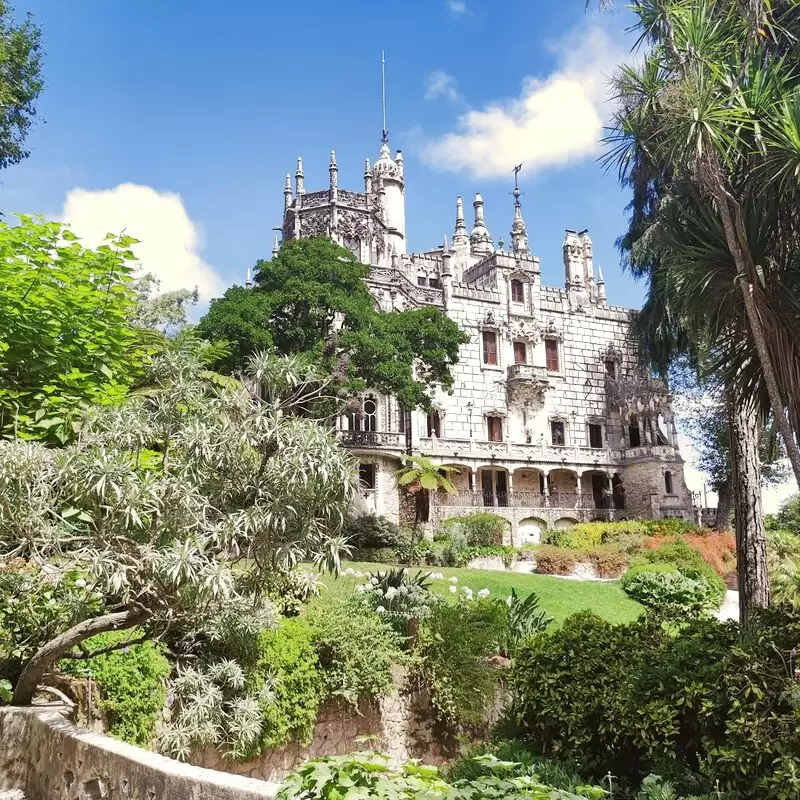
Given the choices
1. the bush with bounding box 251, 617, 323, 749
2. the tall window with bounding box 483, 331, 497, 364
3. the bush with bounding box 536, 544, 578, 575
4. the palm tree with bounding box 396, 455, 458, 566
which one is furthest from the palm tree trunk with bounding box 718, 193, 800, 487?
the tall window with bounding box 483, 331, 497, 364

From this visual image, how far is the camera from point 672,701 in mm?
6977

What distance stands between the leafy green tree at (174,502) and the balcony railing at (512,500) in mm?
27782

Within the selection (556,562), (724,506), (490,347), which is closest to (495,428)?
(490,347)

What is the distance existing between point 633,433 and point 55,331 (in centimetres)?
3708

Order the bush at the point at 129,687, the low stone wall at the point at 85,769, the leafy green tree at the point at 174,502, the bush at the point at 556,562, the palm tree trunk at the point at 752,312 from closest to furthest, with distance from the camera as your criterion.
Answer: the low stone wall at the point at 85,769
the leafy green tree at the point at 174,502
the palm tree trunk at the point at 752,312
the bush at the point at 129,687
the bush at the point at 556,562

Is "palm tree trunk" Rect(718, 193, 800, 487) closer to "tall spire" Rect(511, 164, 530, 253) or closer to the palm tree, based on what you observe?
the palm tree

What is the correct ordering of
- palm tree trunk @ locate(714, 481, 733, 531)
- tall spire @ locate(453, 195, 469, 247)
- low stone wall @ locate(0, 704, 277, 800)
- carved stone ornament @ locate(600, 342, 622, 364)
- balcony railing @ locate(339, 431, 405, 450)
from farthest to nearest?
tall spire @ locate(453, 195, 469, 247) → carved stone ornament @ locate(600, 342, 622, 364) → palm tree trunk @ locate(714, 481, 733, 531) → balcony railing @ locate(339, 431, 405, 450) → low stone wall @ locate(0, 704, 277, 800)

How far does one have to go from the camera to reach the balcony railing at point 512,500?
36406 millimetres

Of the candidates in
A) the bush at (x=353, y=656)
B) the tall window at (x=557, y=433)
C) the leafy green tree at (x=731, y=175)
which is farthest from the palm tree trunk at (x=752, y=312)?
the tall window at (x=557, y=433)

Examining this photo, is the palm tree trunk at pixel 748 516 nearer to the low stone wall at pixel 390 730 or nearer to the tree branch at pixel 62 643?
the low stone wall at pixel 390 730

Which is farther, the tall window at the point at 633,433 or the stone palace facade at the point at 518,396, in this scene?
the tall window at the point at 633,433

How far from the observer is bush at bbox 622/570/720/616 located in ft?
68.9

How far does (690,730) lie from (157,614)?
5623mm

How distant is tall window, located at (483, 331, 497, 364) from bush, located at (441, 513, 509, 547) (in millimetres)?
11368
